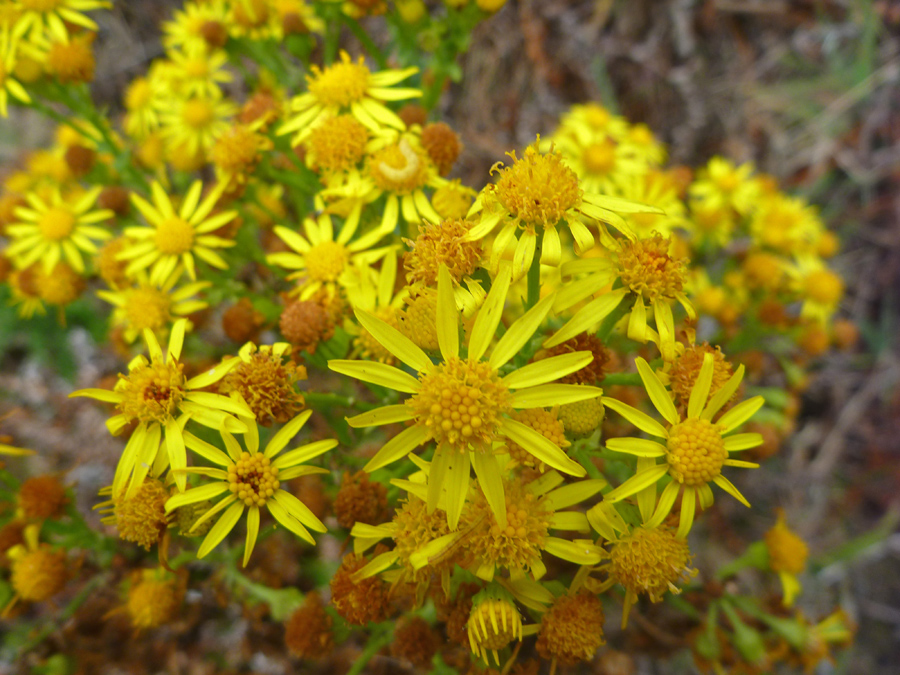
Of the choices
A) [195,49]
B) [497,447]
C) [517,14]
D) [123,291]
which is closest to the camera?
[497,447]

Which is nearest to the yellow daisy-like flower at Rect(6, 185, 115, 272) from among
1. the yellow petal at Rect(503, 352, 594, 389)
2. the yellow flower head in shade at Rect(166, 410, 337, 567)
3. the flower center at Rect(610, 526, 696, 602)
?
the yellow flower head in shade at Rect(166, 410, 337, 567)

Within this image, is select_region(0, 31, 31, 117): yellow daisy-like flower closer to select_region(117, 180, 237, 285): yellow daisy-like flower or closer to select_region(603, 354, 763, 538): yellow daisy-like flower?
select_region(117, 180, 237, 285): yellow daisy-like flower

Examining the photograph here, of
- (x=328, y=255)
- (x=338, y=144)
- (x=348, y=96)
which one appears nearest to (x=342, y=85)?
(x=348, y=96)

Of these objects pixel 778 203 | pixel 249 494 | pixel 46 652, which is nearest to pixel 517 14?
pixel 778 203

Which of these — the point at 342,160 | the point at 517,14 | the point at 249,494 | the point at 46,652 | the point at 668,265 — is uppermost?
the point at 517,14

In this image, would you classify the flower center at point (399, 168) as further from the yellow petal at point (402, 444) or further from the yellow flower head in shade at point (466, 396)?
the yellow petal at point (402, 444)

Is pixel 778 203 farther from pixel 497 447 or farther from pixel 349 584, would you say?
pixel 349 584
